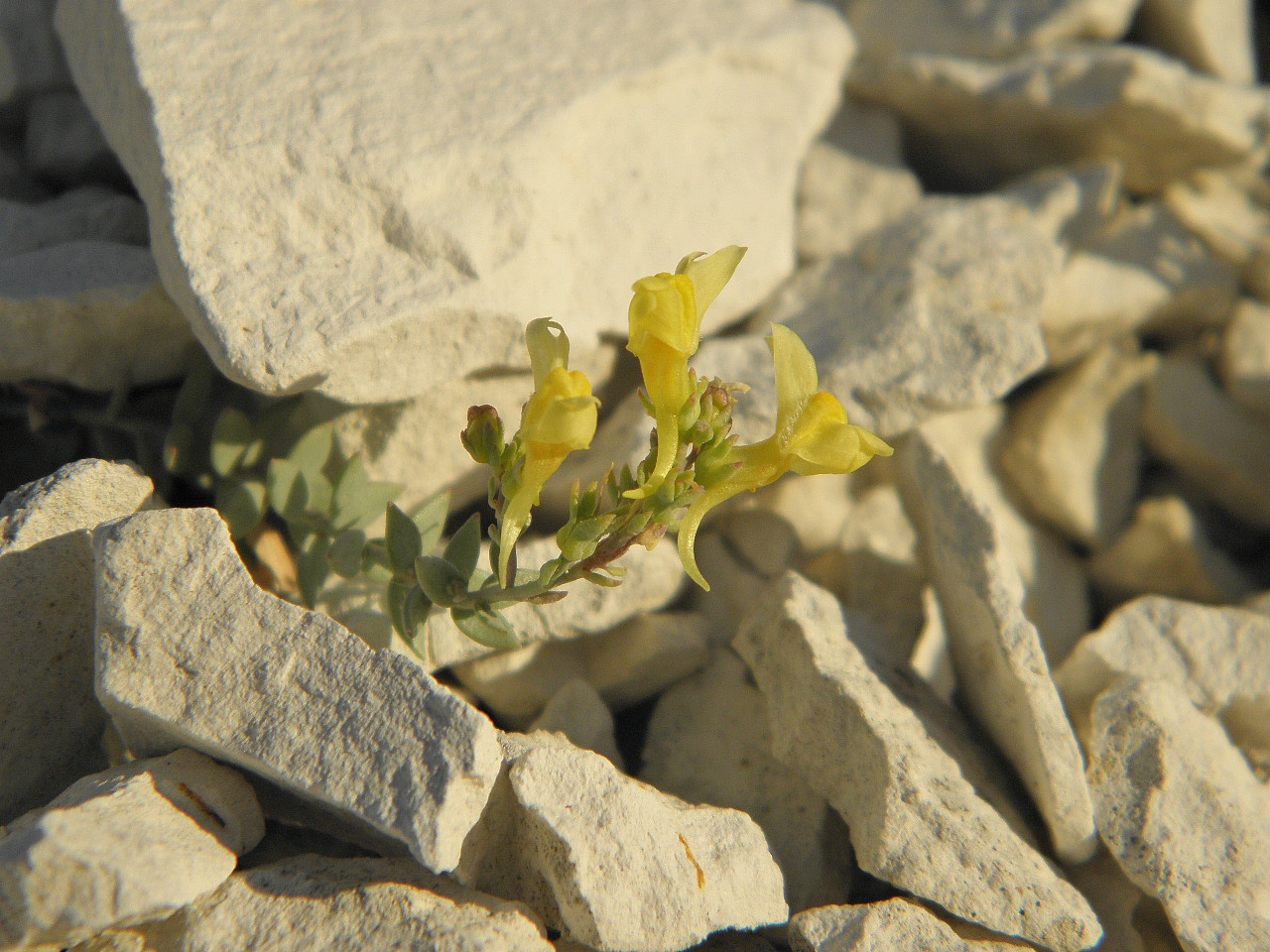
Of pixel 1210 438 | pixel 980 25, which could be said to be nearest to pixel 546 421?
pixel 1210 438

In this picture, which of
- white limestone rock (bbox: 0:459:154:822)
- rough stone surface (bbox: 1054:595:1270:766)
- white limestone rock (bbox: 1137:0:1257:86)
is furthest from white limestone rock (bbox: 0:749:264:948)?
white limestone rock (bbox: 1137:0:1257:86)

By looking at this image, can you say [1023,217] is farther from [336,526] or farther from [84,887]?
[84,887]

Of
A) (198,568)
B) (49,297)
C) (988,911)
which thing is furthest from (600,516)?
(49,297)

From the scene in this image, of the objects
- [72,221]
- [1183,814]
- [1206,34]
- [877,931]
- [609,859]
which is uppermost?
A: [72,221]

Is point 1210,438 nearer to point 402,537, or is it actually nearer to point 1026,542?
point 1026,542

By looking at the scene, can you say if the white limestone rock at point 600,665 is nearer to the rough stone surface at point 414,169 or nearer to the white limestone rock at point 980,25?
the rough stone surface at point 414,169

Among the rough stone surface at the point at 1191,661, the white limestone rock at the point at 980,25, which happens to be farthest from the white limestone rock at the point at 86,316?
the white limestone rock at the point at 980,25
